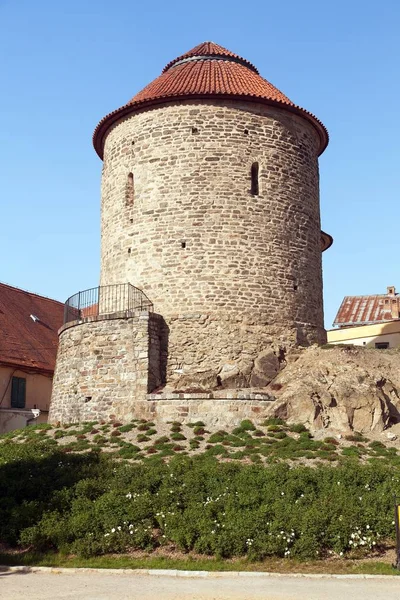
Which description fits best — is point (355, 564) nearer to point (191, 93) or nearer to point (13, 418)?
point (191, 93)

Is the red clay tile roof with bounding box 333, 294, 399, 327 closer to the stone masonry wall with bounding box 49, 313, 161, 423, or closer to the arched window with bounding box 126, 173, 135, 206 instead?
the arched window with bounding box 126, 173, 135, 206

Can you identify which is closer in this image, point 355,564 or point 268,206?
point 355,564

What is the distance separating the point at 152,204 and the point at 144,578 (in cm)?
1364

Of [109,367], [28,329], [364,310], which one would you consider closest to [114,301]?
[109,367]

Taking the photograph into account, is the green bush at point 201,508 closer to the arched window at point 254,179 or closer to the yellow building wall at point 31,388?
the arched window at point 254,179

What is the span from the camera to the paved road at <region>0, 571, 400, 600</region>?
29.1 ft

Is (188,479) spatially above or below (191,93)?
below

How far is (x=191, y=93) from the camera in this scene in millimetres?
21844

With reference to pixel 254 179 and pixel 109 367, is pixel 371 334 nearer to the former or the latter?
pixel 254 179

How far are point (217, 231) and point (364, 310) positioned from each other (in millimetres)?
22518

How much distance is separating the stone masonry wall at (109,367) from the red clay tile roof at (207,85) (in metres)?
6.87

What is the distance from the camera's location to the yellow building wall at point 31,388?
3000cm

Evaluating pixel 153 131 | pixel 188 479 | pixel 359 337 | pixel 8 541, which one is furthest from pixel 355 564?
pixel 359 337

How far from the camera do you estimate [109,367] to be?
20.4 metres
